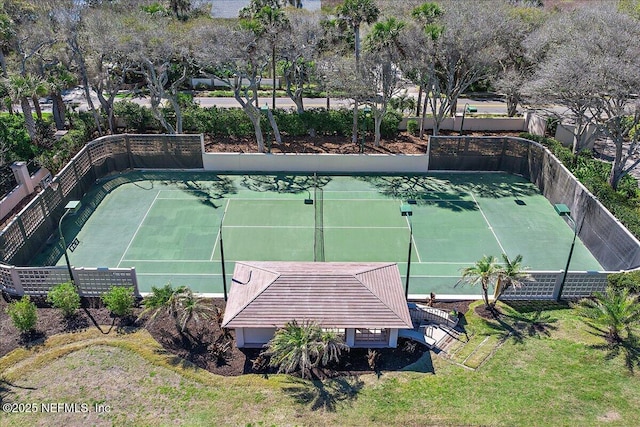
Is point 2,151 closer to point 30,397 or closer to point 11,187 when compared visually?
point 11,187

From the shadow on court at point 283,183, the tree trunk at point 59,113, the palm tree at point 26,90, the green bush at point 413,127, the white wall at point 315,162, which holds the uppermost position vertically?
the palm tree at point 26,90

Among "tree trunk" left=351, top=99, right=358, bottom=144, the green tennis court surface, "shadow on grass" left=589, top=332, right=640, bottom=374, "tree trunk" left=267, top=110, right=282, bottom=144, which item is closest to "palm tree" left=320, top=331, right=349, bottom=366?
the green tennis court surface

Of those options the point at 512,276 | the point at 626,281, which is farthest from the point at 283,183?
the point at 626,281

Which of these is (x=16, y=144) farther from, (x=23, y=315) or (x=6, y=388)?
(x=6, y=388)

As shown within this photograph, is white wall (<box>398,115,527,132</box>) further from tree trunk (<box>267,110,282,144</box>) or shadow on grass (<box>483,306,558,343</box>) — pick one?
shadow on grass (<box>483,306,558,343</box>)

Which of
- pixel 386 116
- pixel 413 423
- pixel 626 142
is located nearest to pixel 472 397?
pixel 413 423

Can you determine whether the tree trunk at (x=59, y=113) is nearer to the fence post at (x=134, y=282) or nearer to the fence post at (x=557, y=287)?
the fence post at (x=134, y=282)

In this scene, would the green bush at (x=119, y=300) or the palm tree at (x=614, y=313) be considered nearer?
the palm tree at (x=614, y=313)

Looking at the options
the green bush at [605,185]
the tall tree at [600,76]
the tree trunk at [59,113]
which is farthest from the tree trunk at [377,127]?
the tree trunk at [59,113]
